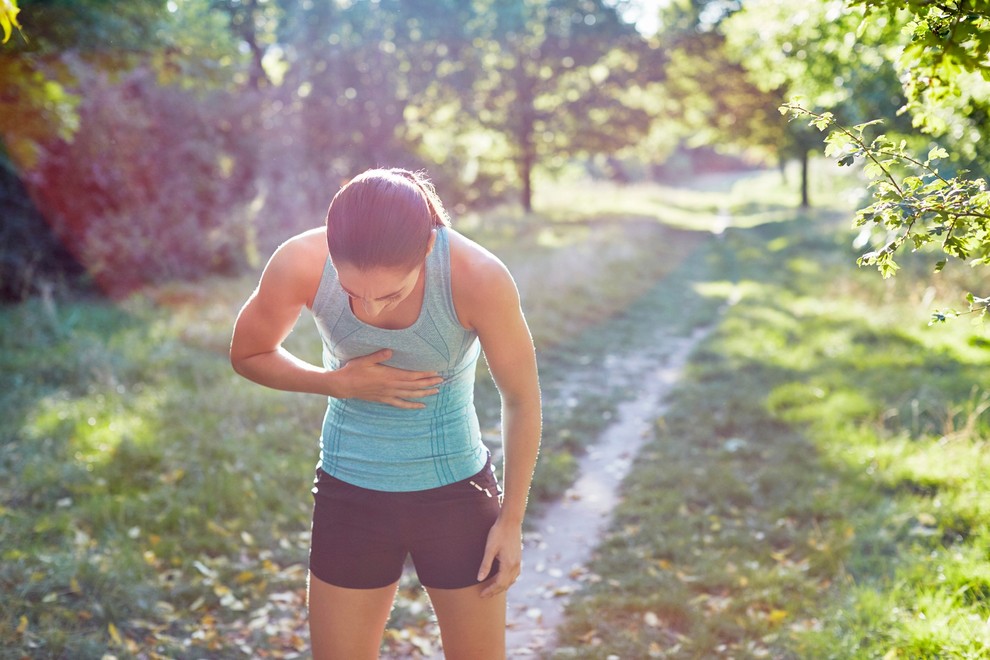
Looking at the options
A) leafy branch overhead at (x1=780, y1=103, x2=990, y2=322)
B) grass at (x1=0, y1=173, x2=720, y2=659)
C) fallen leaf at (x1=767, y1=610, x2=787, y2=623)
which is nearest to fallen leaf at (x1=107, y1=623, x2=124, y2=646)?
grass at (x1=0, y1=173, x2=720, y2=659)

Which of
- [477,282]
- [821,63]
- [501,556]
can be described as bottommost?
[501,556]

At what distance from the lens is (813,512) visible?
5637 millimetres

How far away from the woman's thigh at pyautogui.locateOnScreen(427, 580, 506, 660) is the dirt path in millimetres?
2039

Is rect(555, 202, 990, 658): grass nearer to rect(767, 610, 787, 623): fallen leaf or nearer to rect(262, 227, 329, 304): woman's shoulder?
rect(767, 610, 787, 623): fallen leaf

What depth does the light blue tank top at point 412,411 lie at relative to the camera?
7.64ft

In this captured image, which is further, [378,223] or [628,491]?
[628,491]

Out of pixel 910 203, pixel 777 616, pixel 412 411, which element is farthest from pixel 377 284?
pixel 777 616

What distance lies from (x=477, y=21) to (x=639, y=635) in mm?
23339

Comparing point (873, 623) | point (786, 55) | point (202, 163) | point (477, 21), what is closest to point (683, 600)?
→ point (873, 623)

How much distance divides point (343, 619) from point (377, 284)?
1053mm

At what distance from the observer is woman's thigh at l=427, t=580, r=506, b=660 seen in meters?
2.44

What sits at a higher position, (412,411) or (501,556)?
(412,411)

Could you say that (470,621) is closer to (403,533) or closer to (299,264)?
(403,533)

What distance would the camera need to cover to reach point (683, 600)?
4.69m
